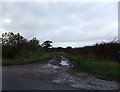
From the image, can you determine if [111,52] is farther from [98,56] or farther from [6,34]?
[6,34]

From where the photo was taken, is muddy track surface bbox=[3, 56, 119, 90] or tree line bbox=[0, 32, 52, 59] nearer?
muddy track surface bbox=[3, 56, 119, 90]

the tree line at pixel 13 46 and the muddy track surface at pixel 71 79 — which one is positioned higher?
the tree line at pixel 13 46

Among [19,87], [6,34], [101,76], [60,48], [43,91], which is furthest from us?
[60,48]

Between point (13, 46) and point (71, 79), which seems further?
point (13, 46)

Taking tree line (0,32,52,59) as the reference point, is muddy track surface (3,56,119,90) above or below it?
below

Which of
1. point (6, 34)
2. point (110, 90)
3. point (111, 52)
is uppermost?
point (6, 34)

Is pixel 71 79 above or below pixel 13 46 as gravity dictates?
below

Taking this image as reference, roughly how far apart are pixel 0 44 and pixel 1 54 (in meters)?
1.24

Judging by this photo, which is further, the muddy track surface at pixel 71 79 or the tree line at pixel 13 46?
the tree line at pixel 13 46

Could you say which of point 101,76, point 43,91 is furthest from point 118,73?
point 43,91

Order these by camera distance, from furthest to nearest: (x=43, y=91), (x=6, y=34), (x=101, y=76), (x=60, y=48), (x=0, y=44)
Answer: (x=60, y=48) < (x=6, y=34) < (x=0, y=44) < (x=101, y=76) < (x=43, y=91)

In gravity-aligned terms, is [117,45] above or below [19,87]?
above

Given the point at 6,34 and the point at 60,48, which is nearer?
the point at 6,34

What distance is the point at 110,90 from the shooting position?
22.2 ft
